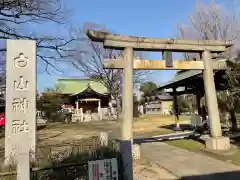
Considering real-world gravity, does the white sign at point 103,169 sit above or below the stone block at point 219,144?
above

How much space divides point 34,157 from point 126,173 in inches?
68.9

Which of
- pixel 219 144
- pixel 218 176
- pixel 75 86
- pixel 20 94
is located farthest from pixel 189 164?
pixel 75 86

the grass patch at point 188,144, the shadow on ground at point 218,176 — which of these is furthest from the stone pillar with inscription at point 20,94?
the grass patch at point 188,144

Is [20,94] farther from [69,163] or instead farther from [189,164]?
[189,164]

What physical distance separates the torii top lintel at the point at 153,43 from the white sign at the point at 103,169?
5473 millimetres

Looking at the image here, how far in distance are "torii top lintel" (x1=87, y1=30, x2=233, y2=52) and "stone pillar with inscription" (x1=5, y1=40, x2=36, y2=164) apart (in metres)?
2.26

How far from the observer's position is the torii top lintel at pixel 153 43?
949 cm

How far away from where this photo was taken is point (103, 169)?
464 cm

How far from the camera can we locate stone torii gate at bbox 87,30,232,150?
9641 mm

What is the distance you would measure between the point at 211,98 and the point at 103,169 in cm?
722

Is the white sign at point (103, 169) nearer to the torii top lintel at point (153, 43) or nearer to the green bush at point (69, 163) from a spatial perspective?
the green bush at point (69, 163)

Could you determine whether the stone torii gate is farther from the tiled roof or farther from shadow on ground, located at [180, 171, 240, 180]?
→ the tiled roof

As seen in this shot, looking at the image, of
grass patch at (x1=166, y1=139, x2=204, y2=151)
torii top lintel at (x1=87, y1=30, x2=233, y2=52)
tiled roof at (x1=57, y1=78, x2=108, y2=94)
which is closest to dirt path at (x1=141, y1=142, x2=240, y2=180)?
grass patch at (x1=166, y1=139, x2=204, y2=151)

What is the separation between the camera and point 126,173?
5.07 metres
